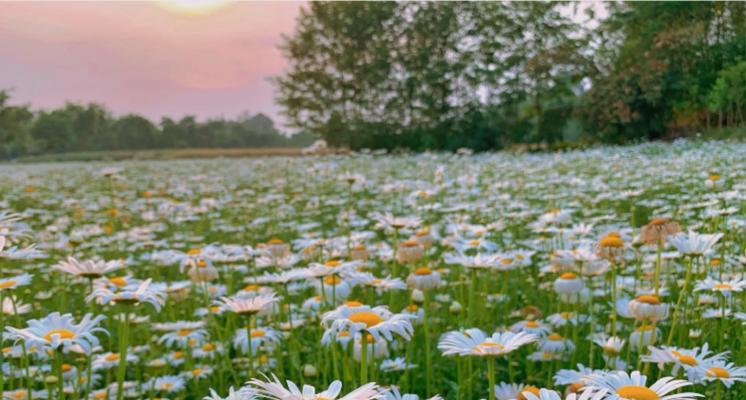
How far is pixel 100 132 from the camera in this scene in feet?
155

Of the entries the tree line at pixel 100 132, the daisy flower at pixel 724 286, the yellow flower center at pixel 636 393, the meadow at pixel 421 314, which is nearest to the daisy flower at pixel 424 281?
the meadow at pixel 421 314

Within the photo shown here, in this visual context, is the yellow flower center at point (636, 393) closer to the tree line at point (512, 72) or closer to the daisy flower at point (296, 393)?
the daisy flower at point (296, 393)

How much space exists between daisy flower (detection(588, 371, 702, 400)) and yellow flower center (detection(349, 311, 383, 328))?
0.46m

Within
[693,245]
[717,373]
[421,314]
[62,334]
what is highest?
[693,245]

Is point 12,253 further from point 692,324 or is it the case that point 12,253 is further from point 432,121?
point 432,121

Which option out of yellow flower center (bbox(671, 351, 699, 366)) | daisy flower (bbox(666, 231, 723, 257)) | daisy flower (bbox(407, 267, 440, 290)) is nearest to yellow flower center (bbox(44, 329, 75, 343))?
daisy flower (bbox(407, 267, 440, 290))

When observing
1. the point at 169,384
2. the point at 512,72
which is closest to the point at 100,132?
the point at 512,72

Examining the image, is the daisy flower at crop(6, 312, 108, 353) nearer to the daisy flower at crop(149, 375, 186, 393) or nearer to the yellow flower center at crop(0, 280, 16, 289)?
the yellow flower center at crop(0, 280, 16, 289)

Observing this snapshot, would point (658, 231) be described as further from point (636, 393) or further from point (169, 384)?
point (169, 384)

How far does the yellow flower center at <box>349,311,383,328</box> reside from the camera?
144cm

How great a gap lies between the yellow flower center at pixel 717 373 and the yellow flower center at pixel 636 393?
0.54 metres

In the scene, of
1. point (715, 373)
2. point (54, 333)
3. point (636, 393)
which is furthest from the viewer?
point (54, 333)

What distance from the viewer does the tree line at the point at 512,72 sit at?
18.0ft

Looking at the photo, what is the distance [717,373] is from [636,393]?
0.60 metres
